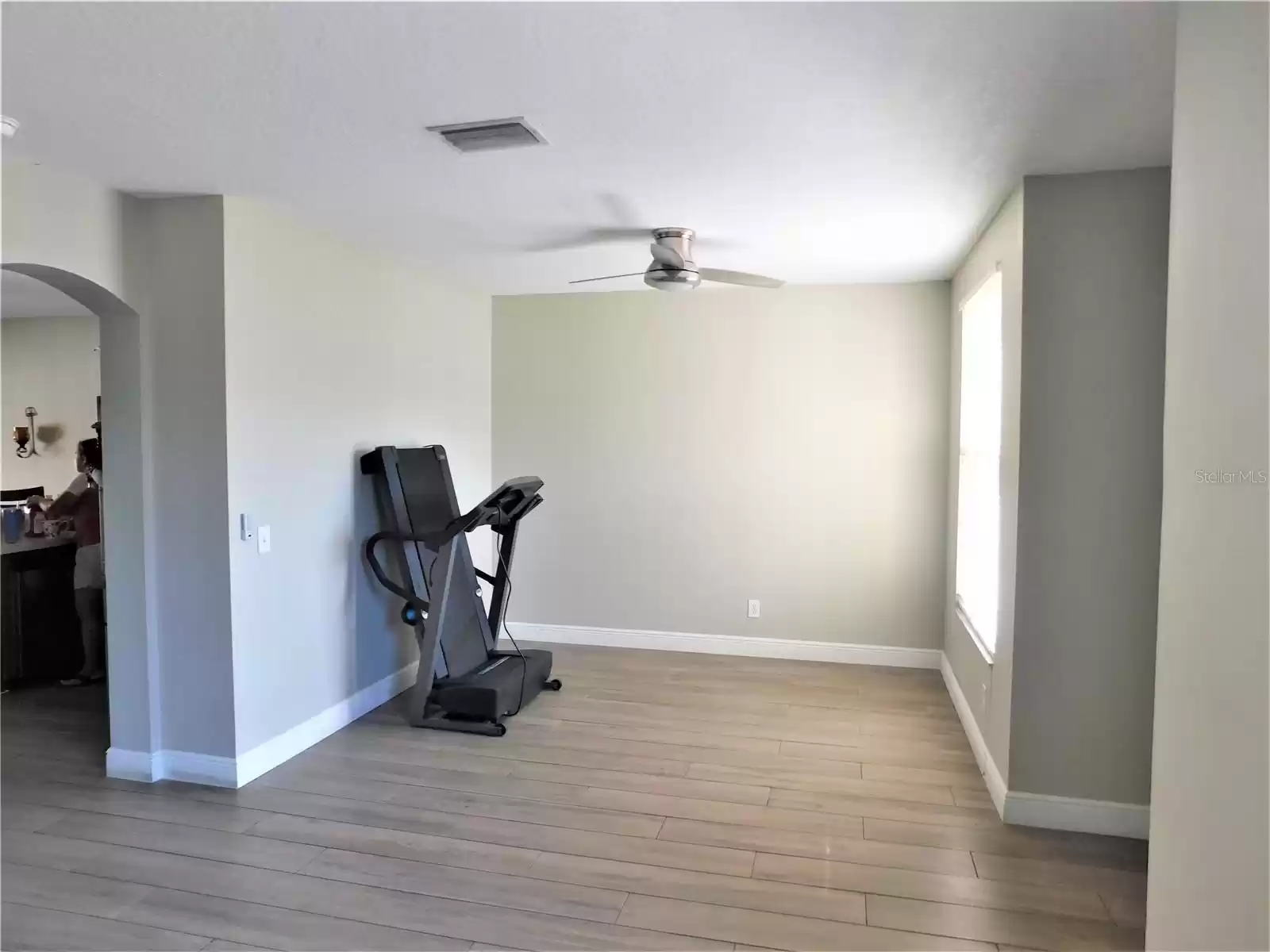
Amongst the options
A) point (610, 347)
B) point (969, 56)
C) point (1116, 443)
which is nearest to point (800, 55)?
point (969, 56)

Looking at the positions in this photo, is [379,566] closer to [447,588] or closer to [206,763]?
[447,588]

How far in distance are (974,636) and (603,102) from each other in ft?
9.85

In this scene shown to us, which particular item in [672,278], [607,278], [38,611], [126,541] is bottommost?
[38,611]

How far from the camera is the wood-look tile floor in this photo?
2473mm

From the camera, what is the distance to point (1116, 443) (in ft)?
9.80

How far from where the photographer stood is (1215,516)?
5.07 feet

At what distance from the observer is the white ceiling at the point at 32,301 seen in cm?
524

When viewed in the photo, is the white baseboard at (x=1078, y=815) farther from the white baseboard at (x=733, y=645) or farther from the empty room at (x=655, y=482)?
the white baseboard at (x=733, y=645)

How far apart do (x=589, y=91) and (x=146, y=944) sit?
8.96 ft

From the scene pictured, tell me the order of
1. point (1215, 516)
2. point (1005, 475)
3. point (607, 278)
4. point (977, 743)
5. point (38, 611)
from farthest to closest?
1. point (38, 611)
2. point (607, 278)
3. point (977, 743)
4. point (1005, 475)
5. point (1215, 516)

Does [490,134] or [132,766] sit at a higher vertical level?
[490,134]

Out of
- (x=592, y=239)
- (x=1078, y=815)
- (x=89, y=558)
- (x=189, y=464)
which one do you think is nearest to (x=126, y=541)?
Answer: (x=189, y=464)

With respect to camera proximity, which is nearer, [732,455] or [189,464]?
[189,464]

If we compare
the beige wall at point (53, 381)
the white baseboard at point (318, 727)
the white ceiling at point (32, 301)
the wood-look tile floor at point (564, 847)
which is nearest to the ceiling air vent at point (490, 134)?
the wood-look tile floor at point (564, 847)
